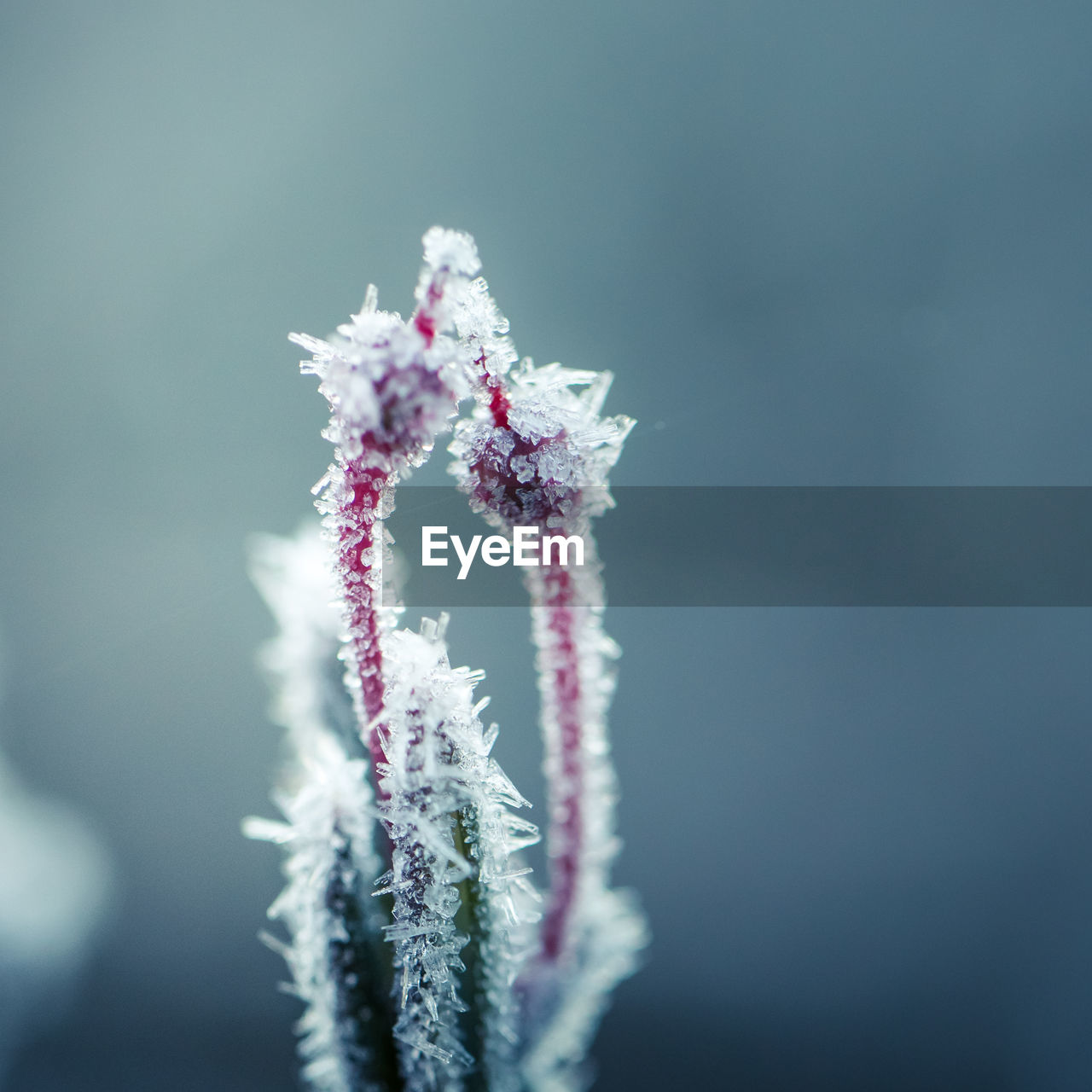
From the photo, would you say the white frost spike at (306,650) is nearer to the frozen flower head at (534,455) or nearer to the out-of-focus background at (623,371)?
the frozen flower head at (534,455)

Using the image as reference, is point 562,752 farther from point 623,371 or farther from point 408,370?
point 623,371

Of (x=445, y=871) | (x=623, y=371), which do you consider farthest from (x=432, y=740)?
(x=623, y=371)

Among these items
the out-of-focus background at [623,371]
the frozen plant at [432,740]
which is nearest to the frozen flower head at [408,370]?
the frozen plant at [432,740]

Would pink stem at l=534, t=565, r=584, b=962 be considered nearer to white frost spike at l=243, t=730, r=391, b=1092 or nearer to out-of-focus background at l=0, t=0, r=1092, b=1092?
white frost spike at l=243, t=730, r=391, b=1092

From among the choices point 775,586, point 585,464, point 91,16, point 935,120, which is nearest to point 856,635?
point 775,586

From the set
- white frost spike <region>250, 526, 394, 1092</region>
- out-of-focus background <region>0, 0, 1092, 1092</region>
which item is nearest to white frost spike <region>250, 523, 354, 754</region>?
white frost spike <region>250, 526, 394, 1092</region>
